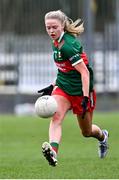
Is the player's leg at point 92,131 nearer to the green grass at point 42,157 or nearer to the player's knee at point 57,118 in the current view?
the green grass at point 42,157

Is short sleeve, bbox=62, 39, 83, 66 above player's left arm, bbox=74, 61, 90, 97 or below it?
above

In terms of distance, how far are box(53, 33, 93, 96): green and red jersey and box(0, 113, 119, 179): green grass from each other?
41.1 inches

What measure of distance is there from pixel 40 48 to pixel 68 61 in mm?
17550

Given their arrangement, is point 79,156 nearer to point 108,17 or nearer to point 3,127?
point 3,127

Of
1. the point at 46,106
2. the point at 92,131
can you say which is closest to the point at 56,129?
the point at 46,106

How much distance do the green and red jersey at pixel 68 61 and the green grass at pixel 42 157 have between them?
1.04m

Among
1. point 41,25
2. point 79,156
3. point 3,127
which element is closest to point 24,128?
point 3,127

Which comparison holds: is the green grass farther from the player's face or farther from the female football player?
the player's face

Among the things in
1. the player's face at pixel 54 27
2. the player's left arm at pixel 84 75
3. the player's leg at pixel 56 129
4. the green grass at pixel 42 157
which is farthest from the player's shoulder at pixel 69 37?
the green grass at pixel 42 157

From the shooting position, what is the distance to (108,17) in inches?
1126

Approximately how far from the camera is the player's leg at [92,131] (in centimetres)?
1143

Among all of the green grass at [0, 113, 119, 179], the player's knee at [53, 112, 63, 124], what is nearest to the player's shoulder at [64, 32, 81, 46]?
the player's knee at [53, 112, 63, 124]

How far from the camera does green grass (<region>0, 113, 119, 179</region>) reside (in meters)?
10.6

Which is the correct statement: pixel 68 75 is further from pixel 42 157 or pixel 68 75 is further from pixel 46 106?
pixel 42 157
